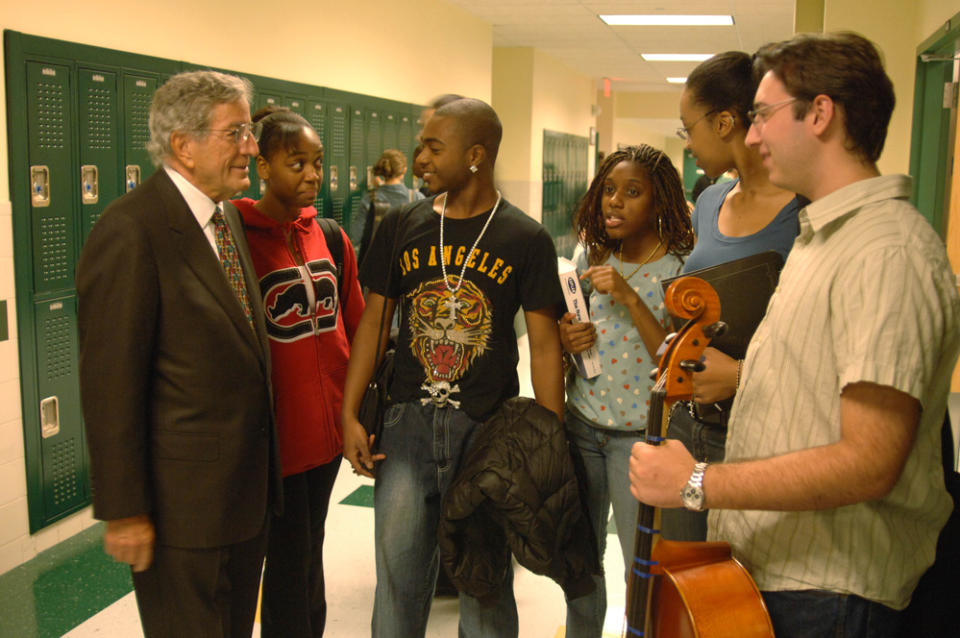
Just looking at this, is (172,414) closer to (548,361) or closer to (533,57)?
(548,361)

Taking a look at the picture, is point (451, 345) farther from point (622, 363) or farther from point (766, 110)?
point (766, 110)

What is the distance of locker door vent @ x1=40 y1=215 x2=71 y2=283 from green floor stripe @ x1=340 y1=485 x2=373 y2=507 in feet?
5.19

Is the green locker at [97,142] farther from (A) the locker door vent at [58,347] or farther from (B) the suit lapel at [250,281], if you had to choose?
(B) the suit lapel at [250,281]

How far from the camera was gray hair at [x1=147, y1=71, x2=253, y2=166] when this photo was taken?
1.67 meters

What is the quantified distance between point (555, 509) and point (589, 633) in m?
0.40

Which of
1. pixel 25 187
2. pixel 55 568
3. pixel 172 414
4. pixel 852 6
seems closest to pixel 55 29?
pixel 25 187

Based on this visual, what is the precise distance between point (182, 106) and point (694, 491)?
128 centimetres

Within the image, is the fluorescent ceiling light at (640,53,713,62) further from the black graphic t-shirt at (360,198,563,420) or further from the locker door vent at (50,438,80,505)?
the black graphic t-shirt at (360,198,563,420)

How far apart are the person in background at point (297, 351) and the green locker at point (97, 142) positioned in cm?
152

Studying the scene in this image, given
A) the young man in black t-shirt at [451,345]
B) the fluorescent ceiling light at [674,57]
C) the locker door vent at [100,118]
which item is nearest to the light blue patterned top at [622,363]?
the young man in black t-shirt at [451,345]

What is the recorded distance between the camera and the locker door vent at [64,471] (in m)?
3.31

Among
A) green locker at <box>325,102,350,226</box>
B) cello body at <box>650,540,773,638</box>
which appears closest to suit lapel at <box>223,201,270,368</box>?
cello body at <box>650,540,773,638</box>

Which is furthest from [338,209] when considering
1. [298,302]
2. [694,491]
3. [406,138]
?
[694,491]

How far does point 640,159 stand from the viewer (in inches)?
81.0
